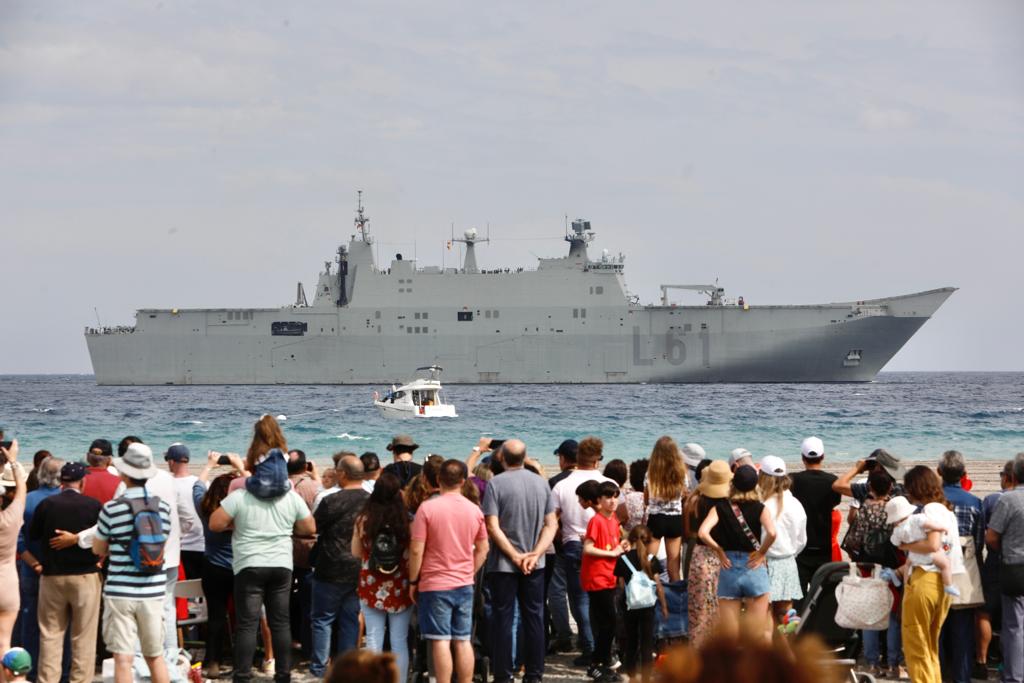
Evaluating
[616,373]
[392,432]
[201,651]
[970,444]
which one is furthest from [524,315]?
[201,651]

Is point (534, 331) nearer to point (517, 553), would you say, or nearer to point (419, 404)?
point (419, 404)

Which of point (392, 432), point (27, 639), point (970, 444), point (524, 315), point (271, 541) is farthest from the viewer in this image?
point (524, 315)

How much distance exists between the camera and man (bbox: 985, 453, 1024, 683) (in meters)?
5.99

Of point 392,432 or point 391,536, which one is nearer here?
point 391,536

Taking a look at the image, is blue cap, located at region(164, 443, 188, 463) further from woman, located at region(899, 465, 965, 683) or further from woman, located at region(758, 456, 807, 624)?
woman, located at region(899, 465, 965, 683)

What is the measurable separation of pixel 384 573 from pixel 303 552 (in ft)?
3.95

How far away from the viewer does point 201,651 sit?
7.13 m

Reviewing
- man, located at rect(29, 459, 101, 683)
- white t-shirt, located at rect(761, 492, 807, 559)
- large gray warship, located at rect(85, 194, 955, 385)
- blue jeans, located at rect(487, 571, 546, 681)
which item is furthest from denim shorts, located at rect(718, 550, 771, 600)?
large gray warship, located at rect(85, 194, 955, 385)

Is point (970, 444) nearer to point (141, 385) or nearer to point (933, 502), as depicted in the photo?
point (933, 502)

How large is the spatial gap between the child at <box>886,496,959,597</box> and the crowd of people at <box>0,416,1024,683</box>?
1 cm

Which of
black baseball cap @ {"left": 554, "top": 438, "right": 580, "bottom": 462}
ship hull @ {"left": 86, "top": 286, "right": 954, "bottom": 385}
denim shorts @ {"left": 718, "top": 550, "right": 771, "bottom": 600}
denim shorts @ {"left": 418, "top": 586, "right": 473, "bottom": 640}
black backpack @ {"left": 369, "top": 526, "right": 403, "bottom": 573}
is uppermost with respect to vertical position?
ship hull @ {"left": 86, "top": 286, "right": 954, "bottom": 385}

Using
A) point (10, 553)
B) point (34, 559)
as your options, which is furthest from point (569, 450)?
point (10, 553)

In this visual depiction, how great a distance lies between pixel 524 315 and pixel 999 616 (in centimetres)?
6005

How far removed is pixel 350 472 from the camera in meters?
6.25
